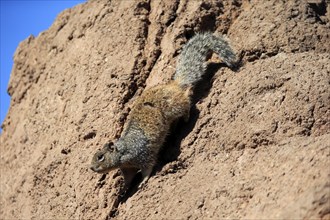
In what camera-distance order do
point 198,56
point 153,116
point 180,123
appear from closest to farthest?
1. point 153,116
2. point 180,123
3. point 198,56

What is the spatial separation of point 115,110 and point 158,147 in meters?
0.96

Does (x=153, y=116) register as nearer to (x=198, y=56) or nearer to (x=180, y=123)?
(x=180, y=123)

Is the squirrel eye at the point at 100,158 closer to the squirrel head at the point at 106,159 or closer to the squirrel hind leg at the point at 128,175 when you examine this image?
the squirrel head at the point at 106,159

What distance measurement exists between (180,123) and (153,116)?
0.42 m

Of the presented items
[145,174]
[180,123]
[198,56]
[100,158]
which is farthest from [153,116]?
[198,56]

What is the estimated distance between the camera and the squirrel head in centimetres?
732

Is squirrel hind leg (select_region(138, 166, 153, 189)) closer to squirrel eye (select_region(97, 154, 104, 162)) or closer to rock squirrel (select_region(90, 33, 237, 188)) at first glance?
rock squirrel (select_region(90, 33, 237, 188))

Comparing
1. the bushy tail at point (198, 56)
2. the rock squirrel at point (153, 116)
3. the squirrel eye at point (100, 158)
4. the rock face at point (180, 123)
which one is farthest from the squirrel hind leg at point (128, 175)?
the bushy tail at point (198, 56)

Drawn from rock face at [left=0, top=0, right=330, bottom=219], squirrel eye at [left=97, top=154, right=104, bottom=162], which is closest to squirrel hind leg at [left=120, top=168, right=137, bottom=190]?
rock face at [left=0, top=0, right=330, bottom=219]

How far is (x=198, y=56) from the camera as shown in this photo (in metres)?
7.92

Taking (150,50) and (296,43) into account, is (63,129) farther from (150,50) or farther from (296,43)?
(296,43)

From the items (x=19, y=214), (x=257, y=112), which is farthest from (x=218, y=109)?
(x=19, y=214)

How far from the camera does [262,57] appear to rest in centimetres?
778

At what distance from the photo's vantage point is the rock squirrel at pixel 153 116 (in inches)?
290
